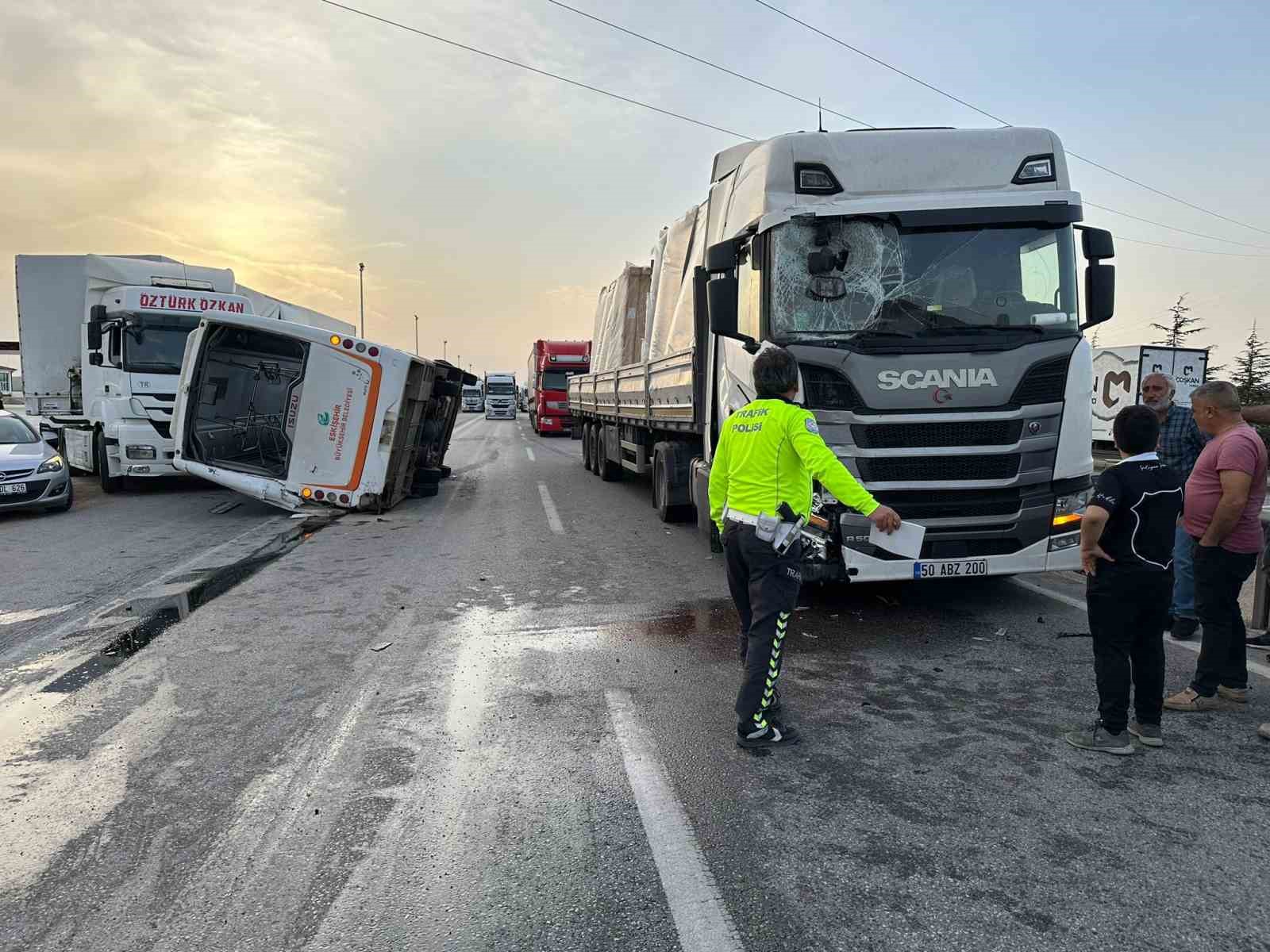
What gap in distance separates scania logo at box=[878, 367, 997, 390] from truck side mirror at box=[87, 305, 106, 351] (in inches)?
484

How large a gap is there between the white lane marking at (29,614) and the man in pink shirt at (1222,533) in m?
7.47

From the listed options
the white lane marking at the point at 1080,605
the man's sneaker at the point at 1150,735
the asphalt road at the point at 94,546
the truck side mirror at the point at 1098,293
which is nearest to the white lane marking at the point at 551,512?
the asphalt road at the point at 94,546

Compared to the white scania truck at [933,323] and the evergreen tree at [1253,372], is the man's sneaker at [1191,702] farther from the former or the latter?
the evergreen tree at [1253,372]

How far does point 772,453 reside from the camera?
3.90 m

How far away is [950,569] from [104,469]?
12852 millimetres

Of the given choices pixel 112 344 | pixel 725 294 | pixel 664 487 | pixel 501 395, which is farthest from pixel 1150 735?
pixel 501 395

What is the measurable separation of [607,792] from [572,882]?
26.1 inches

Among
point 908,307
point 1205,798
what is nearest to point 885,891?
point 1205,798

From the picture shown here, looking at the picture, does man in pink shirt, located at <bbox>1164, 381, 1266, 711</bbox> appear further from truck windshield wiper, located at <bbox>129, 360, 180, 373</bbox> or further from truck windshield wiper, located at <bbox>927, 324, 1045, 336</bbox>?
truck windshield wiper, located at <bbox>129, 360, 180, 373</bbox>

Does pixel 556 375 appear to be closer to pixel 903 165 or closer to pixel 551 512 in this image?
pixel 551 512

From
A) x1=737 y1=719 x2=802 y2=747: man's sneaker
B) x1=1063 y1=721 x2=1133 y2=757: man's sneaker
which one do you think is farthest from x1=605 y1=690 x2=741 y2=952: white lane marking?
x1=1063 y1=721 x2=1133 y2=757: man's sneaker

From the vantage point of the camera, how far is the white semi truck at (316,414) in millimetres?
10805

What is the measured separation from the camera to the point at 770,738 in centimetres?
397

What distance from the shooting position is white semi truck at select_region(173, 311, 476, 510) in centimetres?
1080
